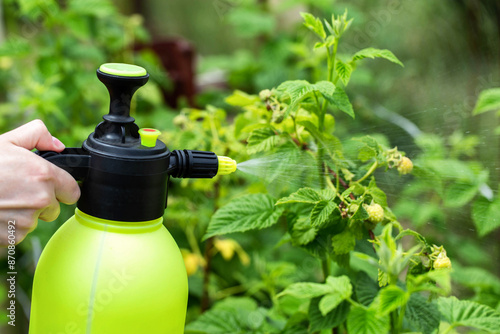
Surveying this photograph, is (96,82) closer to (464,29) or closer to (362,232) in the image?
(362,232)

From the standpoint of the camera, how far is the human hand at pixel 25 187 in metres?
0.50

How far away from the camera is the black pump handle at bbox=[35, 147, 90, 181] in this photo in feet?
1.70

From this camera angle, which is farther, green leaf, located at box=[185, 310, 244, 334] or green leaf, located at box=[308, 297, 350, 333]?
green leaf, located at box=[185, 310, 244, 334]

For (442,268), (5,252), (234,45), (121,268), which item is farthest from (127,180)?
(234,45)

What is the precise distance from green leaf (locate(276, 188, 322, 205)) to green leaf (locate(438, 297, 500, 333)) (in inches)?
7.2

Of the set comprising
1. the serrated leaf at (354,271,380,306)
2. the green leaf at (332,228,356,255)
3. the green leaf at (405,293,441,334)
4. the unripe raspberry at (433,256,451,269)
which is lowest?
the serrated leaf at (354,271,380,306)

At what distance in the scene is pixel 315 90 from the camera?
23.4 inches

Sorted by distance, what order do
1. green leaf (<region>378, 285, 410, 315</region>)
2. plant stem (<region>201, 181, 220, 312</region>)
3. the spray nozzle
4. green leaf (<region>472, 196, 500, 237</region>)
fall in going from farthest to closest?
plant stem (<region>201, 181, 220, 312</region>), green leaf (<region>472, 196, 500, 237</region>), the spray nozzle, green leaf (<region>378, 285, 410, 315</region>)

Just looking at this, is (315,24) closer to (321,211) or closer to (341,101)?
(341,101)

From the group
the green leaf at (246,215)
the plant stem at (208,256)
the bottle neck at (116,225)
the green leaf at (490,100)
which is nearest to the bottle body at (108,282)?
the bottle neck at (116,225)

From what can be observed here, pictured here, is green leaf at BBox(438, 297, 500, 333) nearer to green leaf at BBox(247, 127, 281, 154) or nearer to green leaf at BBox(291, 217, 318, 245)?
green leaf at BBox(291, 217, 318, 245)

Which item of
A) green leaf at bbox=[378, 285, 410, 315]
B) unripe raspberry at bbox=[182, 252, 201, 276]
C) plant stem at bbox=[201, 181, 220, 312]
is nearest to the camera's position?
green leaf at bbox=[378, 285, 410, 315]

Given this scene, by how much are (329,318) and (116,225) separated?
0.94 feet

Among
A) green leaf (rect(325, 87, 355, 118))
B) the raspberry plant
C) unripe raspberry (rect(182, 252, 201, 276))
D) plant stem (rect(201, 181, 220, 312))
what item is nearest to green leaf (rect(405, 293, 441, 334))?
the raspberry plant
